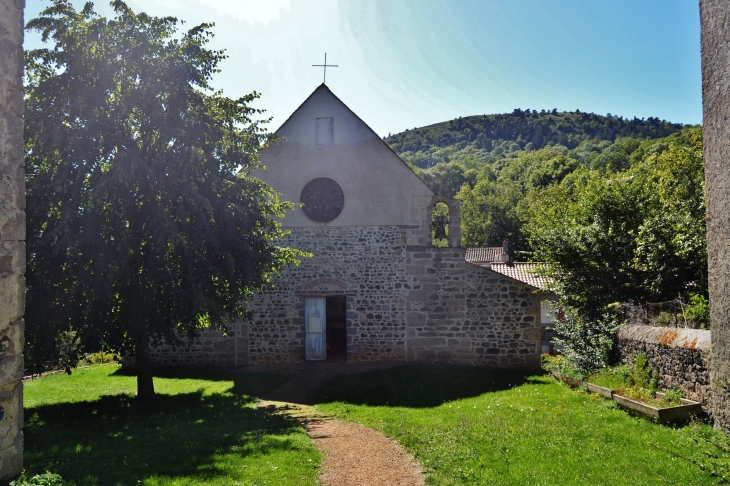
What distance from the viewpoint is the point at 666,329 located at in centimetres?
1092

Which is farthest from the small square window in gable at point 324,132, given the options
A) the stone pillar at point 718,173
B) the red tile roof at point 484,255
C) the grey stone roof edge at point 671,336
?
the red tile roof at point 484,255

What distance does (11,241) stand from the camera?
4930 millimetres

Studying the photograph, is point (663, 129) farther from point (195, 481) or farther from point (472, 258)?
point (195, 481)

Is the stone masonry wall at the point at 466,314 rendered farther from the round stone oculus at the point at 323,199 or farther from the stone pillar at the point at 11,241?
the stone pillar at the point at 11,241

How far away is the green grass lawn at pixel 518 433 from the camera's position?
→ 7.00 meters

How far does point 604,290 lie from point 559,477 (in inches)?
377

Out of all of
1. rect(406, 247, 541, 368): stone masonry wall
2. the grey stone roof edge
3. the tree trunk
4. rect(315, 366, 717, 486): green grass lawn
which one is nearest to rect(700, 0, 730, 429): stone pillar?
the grey stone roof edge

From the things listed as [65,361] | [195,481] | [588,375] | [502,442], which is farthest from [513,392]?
[65,361]

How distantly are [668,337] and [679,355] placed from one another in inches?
24.1

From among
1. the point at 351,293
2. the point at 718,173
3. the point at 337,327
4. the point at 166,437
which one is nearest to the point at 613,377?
the point at 718,173

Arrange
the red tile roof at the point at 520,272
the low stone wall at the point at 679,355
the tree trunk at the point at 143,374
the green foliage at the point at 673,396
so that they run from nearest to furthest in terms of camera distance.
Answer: the low stone wall at the point at 679,355, the green foliage at the point at 673,396, the tree trunk at the point at 143,374, the red tile roof at the point at 520,272

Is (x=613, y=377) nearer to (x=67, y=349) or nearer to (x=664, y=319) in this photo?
(x=664, y=319)

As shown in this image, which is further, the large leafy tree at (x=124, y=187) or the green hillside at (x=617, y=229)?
the green hillside at (x=617, y=229)

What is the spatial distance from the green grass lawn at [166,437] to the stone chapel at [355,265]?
2693 millimetres
